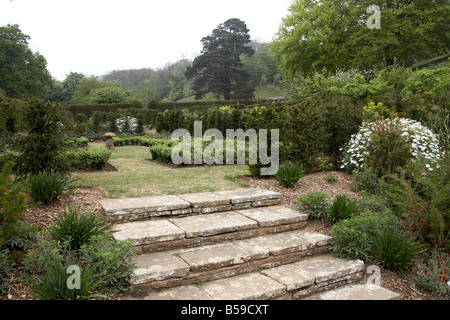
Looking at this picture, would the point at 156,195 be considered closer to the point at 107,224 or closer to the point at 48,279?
the point at 107,224

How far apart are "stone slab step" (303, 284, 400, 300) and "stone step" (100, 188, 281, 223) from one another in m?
1.72

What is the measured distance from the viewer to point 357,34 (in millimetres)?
24078

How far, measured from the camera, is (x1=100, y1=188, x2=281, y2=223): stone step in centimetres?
373

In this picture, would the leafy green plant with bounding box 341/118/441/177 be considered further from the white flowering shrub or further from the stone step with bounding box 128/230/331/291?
the white flowering shrub

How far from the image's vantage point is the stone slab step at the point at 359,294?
2.98m

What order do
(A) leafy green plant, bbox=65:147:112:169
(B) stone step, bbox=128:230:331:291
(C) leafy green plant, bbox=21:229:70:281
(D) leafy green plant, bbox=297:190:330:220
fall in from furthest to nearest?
(A) leafy green plant, bbox=65:147:112:169, (D) leafy green plant, bbox=297:190:330:220, (B) stone step, bbox=128:230:331:291, (C) leafy green plant, bbox=21:229:70:281

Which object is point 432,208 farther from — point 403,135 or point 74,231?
point 74,231

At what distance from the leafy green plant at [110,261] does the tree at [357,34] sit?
23967mm

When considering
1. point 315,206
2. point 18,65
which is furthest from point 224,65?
point 315,206

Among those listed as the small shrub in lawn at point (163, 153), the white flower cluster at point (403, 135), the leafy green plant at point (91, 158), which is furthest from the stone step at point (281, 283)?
the small shrub in lawn at point (163, 153)

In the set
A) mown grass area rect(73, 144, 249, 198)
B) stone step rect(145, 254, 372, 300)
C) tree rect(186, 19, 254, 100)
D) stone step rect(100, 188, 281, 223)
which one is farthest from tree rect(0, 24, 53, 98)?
stone step rect(145, 254, 372, 300)

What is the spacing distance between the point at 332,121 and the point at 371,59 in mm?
18901

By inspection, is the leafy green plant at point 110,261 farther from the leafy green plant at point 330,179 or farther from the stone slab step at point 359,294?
the leafy green plant at point 330,179

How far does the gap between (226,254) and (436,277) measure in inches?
87.9
